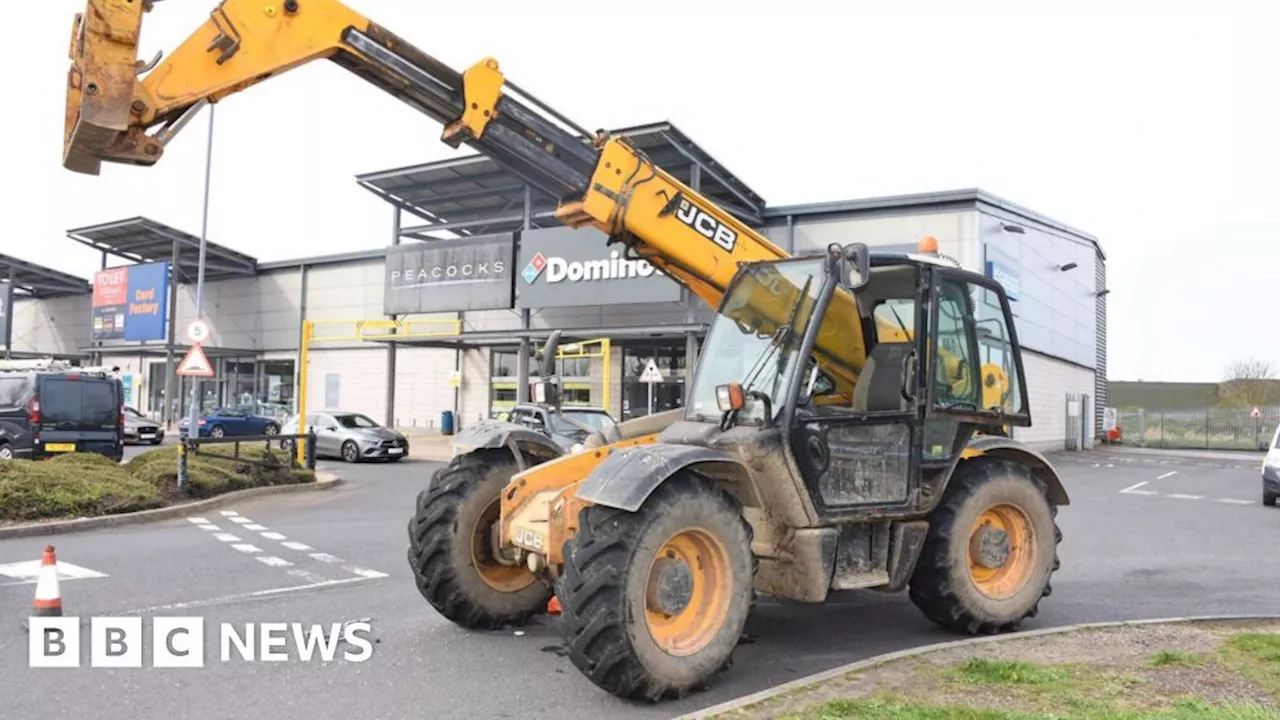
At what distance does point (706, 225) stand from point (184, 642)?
473 centimetres

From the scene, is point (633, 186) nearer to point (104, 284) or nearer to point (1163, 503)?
point (1163, 503)

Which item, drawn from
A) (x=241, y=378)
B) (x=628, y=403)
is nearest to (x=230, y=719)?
(x=628, y=403)

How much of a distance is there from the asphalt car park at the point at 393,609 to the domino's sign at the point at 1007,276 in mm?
15723

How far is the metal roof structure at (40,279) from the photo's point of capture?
161 ft

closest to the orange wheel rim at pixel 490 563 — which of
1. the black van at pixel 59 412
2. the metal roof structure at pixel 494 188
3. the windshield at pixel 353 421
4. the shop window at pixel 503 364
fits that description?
the black van at pixel 59 412

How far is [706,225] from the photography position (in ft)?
24.2

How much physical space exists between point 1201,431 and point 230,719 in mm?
52146

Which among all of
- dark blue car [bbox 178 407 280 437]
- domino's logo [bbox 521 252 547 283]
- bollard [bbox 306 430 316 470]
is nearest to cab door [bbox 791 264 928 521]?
bollard [bbox 306 430 316 470]

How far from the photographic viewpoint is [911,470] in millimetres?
6531

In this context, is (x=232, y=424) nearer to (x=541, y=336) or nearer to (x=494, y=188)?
(x=541, y=336)

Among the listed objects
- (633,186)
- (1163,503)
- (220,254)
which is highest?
(220,254)

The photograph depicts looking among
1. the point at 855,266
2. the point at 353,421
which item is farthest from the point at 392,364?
the point at 855,266

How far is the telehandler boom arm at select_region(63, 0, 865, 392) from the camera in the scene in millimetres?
5633

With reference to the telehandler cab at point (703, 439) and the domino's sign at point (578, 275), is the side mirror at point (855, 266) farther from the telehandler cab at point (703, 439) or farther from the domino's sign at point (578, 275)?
the domino's sign at point (578, 275)
